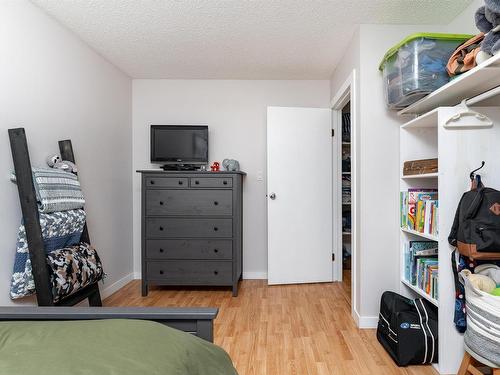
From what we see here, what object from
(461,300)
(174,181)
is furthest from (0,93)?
(461,300)

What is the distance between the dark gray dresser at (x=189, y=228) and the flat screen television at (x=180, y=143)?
15.3 inches

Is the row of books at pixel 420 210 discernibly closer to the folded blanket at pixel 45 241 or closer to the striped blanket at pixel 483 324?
the striped blanket at pixel 483 324

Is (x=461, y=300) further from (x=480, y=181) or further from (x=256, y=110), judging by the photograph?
(x=256, y=110)

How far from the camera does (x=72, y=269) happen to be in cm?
192

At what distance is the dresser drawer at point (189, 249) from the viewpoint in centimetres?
294

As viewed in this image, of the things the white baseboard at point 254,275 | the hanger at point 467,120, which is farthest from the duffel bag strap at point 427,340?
the white baseboard at point 254,275

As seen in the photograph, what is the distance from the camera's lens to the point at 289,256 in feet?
10.5

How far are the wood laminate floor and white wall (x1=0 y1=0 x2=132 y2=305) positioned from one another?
34.2 inches

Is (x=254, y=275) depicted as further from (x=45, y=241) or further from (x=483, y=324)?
(x=483, y=324)

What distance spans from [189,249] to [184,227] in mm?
221

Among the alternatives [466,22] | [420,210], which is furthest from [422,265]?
[466,22]

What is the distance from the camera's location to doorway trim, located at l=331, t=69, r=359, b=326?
2.35 meters

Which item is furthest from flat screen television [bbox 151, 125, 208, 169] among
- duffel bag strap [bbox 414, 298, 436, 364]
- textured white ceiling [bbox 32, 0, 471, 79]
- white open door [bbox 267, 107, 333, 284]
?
duffel bag strap [bbox 414, 298, 436, 364]

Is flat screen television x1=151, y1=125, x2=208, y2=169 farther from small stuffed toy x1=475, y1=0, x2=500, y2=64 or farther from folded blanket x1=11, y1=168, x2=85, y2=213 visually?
small stuffed toy x1=475, y1=0, x2=500, y2=64
